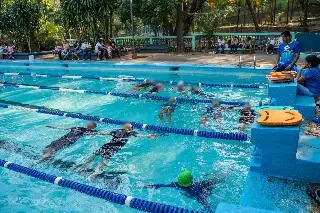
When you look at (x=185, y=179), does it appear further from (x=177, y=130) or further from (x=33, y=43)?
(x=33, y=43)

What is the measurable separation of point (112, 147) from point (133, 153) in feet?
1.45

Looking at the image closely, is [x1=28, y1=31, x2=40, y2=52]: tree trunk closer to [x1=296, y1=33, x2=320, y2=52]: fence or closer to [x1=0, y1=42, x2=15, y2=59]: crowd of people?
[x1=0, y1=42, x2=15, y2=59]: crowd of people

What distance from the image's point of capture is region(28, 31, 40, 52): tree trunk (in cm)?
2130

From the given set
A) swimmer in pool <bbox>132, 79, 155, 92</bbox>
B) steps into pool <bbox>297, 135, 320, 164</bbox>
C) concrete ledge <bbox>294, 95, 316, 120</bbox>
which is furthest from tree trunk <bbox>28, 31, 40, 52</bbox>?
steps into pool <bbox>297, 135, 320, 164</bbox>

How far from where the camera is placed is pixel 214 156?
5934 millimetres

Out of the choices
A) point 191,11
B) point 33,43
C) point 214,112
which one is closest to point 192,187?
point 214,112

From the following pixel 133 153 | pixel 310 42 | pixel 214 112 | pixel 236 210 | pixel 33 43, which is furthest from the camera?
pixel 33 43

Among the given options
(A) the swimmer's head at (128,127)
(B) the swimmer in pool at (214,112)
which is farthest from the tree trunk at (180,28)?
(A) the swimmer's head at (128,127)

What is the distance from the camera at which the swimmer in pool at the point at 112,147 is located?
561 centimetres

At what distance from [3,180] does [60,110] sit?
4234mm

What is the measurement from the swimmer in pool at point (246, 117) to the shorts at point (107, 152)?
8.91 feet

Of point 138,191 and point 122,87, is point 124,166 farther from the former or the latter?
point 122,87

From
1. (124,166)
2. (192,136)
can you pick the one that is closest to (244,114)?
(192,136)

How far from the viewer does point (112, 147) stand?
6305mm
